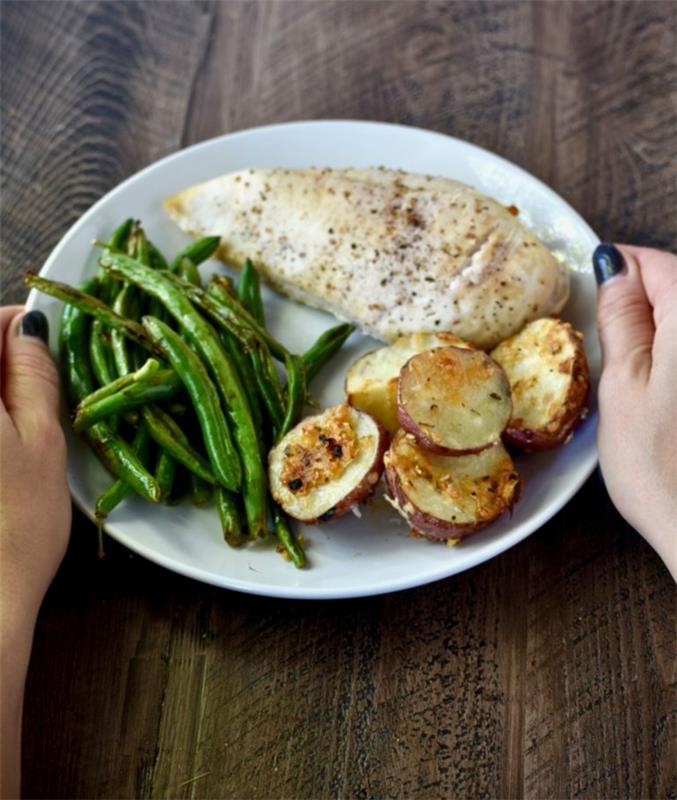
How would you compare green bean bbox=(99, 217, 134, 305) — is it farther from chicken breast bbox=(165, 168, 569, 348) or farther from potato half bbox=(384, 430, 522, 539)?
potato half bbox=(384, 430, 522, 539)

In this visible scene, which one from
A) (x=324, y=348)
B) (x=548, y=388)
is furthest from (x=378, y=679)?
(x=324, y=348)

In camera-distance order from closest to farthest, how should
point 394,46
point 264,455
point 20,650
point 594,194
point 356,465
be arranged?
point 20,650 < point 356,465 < point 264,455 < point 594,194 < point 394,46

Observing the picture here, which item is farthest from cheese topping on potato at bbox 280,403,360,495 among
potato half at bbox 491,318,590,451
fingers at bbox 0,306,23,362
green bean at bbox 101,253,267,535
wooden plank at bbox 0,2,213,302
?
wooden plank at bbox 0,2,213,302

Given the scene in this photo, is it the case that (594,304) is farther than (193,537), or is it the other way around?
(594,304)

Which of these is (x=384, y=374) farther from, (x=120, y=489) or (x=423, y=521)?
(x=120, y=489)

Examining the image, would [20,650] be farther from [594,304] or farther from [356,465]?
[594,304]

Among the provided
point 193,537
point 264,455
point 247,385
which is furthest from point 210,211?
point 193,537
